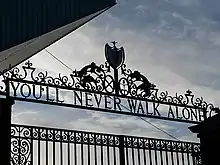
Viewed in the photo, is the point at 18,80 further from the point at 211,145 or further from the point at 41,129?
the point at 211,145

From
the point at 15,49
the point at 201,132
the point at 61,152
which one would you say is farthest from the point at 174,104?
the point at 15,49

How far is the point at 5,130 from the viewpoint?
8367 mm

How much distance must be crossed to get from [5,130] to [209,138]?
402cm

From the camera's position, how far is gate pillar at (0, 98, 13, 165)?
26.9 feet

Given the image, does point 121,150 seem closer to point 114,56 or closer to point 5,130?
point 114,56

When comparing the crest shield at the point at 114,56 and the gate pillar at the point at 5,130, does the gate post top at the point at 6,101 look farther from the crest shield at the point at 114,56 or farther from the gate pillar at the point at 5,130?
the crest shield at the point at 114,56

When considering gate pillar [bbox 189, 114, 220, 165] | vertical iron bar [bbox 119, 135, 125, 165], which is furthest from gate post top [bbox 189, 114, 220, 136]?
vertical iron bar [bbox 119, 135, 125, 165]

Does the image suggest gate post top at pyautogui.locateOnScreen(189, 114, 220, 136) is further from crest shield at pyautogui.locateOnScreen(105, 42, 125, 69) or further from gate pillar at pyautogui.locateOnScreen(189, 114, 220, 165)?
crest shield at pyautogui.locateOnScreen(105, 42, 125, 69)

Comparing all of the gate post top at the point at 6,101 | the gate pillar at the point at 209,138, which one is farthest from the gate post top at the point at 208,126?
the gate post top at the point at 6,101

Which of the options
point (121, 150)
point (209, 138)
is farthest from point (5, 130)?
point (209, 138)

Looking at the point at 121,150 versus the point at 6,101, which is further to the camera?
the point at 121,150

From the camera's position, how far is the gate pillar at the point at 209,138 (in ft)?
33.6

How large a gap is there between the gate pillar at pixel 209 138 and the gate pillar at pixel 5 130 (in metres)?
3.69

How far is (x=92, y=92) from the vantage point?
31.2 ft
